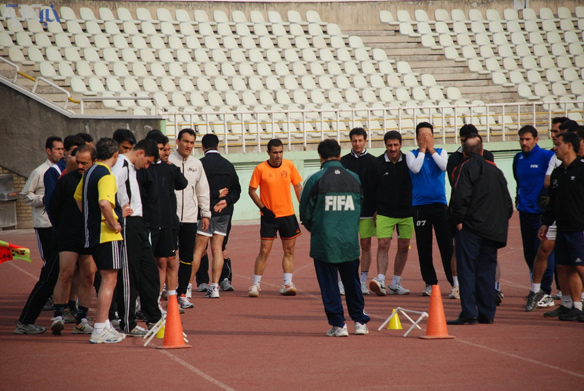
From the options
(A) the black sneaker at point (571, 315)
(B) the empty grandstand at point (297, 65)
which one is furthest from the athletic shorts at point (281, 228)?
(B) the empty grandstand at point (297, 65)

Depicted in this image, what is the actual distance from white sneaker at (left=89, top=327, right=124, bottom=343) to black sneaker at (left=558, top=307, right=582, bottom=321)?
189 inches

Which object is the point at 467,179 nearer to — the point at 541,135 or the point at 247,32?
the point at 541,135

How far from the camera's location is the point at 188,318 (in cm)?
984

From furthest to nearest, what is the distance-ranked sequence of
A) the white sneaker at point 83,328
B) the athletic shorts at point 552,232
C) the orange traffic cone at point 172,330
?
1. the athletic shorts at point 552,232
2. the white sneaker at point 83,328
3. the orange traffic cone at point 172,330

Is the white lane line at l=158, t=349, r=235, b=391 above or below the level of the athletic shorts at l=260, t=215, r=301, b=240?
below

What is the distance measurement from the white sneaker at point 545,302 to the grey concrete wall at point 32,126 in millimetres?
13068

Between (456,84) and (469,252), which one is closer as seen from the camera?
(469,252)

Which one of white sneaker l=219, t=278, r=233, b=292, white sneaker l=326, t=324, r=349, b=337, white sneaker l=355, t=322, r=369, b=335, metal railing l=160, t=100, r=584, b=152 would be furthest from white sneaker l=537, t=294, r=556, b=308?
metal railing l=160, t=100, r=584, b=152

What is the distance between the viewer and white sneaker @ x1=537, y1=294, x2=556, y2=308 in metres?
10.1

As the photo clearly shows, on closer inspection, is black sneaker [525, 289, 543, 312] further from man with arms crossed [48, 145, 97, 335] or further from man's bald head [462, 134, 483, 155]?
man with arms crossed [48, 145, 97, 335]

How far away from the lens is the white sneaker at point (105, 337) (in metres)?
8.24

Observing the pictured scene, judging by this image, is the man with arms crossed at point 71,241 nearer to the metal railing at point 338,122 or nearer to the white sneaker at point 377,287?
the white sneaker at point 377,287

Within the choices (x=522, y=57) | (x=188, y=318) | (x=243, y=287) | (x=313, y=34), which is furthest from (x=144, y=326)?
(x=522, y=57)

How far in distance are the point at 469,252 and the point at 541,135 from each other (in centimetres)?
1845
